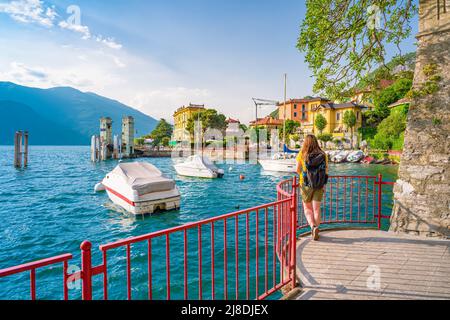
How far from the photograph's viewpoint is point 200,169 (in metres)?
26.0

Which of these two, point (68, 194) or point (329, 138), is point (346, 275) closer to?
point (68, 194)

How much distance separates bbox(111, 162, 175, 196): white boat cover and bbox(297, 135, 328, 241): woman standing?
8.81 m

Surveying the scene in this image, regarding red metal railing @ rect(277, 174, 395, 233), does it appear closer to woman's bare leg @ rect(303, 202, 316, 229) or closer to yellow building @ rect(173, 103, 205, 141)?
woman's bare leg @ rect(303, 202, 316, 229)

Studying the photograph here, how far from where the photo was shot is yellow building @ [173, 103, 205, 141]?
90000 mm

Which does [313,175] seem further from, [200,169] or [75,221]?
[200,169]

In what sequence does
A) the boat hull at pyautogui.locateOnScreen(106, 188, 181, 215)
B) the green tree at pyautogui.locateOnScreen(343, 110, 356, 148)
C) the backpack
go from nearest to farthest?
1. the backpack
2. the boat hull at pyautogui.locateOnScreen(106, 188, 181, 215)
3. the green tree at pyautogui.locateOnScreen(343, 110, 356, 148)

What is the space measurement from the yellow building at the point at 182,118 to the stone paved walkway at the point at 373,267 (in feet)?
269

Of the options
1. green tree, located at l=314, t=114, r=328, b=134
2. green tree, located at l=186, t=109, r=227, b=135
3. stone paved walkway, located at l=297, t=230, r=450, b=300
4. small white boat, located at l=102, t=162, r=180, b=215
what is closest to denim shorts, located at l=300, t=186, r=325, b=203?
stone paved walkway, located at l=297, t=230, r=450, b=300

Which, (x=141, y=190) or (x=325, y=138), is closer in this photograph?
(x=141, y=190)

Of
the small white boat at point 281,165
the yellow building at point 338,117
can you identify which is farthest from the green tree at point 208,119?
the small white boat at point 281,165

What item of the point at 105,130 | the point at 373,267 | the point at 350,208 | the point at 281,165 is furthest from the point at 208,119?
the point at 373,267

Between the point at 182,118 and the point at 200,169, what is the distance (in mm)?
72548

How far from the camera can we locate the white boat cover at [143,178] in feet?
40.9

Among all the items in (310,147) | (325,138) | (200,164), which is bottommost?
(200,164)
